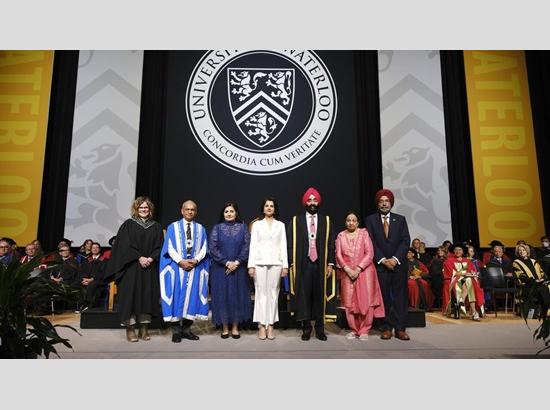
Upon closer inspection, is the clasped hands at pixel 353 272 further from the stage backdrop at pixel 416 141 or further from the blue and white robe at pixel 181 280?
the stage backdrop at pixel 416 141

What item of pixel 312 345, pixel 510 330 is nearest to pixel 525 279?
pixel 312 345

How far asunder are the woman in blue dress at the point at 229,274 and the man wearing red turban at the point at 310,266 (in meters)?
0.46

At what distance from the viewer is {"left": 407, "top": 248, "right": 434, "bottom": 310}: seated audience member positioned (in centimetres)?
633

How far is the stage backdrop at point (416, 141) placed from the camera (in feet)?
24.0

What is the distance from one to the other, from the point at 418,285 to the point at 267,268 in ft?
11.4

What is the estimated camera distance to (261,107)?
7242 mm

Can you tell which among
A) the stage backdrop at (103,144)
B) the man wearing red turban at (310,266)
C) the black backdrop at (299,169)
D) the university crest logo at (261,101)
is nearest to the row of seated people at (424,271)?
the stage backdrop at (103,144)

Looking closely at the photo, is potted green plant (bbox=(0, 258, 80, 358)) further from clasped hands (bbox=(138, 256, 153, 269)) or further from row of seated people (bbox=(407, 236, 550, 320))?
row of seated people (bbox=(407, 236, 550, 320))

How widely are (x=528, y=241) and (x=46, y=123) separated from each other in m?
9.21

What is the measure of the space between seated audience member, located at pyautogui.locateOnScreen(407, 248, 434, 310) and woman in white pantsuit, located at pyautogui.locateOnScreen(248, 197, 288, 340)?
9.98 ft

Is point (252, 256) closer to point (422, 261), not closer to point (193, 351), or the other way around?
point (193, 351)

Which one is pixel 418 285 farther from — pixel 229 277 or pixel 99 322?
pixel 99 322

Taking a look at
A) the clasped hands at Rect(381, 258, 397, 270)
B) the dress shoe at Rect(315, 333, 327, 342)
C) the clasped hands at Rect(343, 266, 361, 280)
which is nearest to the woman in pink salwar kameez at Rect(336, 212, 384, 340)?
the clasped hands at Rect(343, 266, 361, 280)

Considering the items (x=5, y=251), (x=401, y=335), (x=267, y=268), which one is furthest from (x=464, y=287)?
(x=5, y=251)
